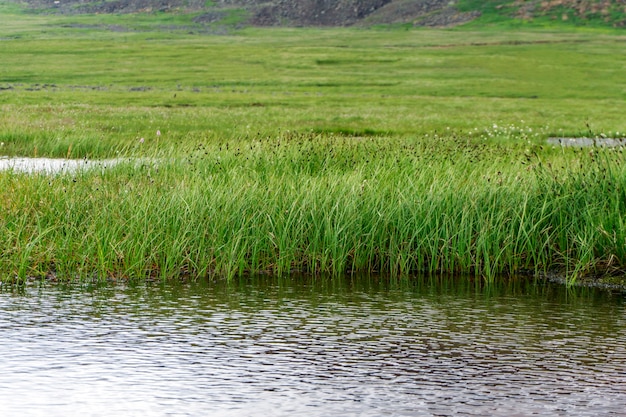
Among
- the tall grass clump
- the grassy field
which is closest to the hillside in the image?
the grassy field

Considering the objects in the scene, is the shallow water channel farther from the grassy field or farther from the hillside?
the hillside

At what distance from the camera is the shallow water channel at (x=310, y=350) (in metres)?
8.73

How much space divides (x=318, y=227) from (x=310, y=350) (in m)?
5.01

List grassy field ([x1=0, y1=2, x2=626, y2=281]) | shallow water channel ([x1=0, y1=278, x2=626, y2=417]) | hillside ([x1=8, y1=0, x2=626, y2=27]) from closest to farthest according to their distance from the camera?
1. shallow water channel ([x1=0, y1=278, x2=626, y2=417])
2. grassy field ([x1=0, y1=2, x2=626, y2=281])
3. hillside ([x1=8, y1=0, x2=626, y2=27])

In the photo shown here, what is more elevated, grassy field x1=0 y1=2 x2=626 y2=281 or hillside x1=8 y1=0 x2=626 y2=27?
hillside x1=8 y1=0 x2=626 y2=27

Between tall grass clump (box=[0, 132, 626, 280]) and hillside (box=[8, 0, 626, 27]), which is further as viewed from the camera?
hillside (box=[8, 0, 626, 27])

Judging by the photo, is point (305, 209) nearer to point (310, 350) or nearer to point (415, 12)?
point (310, 350)

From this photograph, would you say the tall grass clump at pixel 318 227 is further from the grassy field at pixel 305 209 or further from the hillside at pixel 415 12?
the hillside at pixel 415 12

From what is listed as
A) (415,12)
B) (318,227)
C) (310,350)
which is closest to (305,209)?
(318,227)

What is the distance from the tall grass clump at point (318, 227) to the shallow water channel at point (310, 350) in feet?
2.56

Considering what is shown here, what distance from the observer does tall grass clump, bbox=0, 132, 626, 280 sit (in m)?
14.7

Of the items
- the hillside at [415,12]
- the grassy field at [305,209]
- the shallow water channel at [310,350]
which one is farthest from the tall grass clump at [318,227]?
the hillside at [415,12]

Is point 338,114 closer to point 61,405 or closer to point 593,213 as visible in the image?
point 593,213

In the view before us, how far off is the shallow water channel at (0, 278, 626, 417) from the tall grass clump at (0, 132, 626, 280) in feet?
2.56
